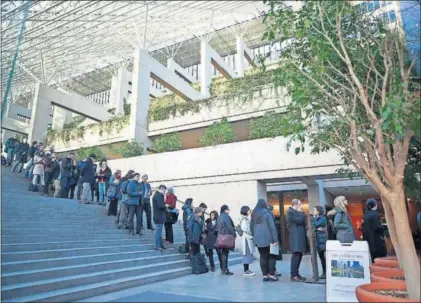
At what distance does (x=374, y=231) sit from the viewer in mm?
5844

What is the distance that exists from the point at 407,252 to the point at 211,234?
181 inches

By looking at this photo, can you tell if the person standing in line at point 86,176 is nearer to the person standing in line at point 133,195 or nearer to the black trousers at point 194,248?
the person standing in line at point 133,195

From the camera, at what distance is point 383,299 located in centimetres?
305

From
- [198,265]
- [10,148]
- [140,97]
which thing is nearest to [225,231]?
[198,265]

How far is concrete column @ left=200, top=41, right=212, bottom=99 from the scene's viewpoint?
21.1m

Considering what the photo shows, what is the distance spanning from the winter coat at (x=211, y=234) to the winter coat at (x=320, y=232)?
2304 mm

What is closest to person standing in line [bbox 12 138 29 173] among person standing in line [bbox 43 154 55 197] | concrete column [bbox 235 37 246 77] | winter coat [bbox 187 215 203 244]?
person standing in line [bbox 43 154 55 197]

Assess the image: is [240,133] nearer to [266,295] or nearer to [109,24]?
[266,295]

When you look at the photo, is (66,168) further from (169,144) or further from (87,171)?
(169,144)

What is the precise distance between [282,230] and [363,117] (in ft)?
31.0

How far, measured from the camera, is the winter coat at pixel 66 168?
1008 centimetres

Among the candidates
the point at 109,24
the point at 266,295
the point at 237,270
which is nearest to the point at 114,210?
the point at 237,270

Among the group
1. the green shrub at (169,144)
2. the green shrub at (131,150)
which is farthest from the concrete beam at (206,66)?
the green shrub at (169,144)

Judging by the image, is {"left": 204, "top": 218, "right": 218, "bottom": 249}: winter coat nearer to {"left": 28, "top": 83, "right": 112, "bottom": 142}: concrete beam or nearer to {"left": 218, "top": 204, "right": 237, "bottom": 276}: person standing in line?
{"left": 218, "top": 204, "right": 237, "bottom": 276}: person standing in line
